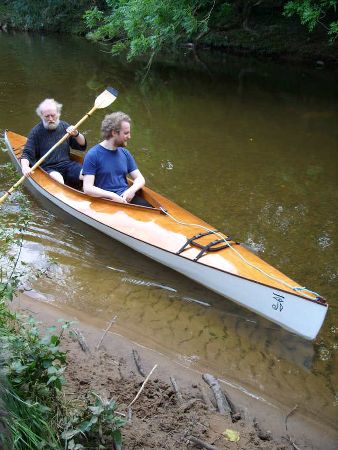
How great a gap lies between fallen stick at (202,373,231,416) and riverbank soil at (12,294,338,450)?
3 centimetres

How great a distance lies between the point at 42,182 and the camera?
6.07 metres

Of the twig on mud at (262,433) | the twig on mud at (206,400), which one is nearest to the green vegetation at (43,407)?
the twig on mud at (206,400)

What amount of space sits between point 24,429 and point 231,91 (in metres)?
11.7

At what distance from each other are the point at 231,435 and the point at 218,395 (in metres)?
0.43

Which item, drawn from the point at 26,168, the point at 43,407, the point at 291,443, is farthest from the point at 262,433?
the point at 26,168

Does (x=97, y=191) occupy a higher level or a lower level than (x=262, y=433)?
higher

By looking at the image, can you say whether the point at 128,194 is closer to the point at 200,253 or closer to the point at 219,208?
the point at 200,253

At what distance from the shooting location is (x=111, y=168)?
17.7ft

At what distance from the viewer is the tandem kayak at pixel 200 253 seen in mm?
3953

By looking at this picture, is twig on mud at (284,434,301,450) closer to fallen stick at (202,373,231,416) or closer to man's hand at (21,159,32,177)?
fallen stick at (202,373,231,416)

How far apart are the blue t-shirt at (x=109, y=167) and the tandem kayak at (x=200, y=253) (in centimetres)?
21

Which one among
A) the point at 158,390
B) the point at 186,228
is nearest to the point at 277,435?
the point at 158,390

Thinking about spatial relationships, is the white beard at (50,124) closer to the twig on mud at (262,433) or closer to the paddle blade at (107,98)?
the paddle blade at (107,98)

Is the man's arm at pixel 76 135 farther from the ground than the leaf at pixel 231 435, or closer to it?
farther from the ground
